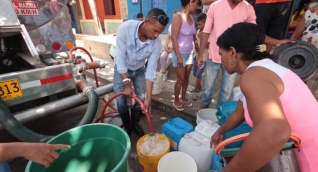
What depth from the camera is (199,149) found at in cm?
177

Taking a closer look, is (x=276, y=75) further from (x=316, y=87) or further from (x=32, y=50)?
(x=316, y=87)

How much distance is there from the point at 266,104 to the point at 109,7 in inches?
459

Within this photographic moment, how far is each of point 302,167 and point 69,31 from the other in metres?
3.28

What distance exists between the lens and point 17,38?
2912mm

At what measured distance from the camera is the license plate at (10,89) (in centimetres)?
188

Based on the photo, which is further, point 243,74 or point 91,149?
point 91,149

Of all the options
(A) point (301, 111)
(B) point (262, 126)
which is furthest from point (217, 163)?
(B) point (262, 126)

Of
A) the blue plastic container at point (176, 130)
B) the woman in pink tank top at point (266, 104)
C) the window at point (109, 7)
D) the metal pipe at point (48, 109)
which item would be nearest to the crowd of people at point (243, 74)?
the woman in pink tank top at point (266, 104)

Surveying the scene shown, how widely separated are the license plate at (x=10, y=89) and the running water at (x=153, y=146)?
1.51 metres

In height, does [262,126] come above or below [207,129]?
above

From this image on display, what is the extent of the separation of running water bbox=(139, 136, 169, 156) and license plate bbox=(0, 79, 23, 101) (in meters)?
1.51

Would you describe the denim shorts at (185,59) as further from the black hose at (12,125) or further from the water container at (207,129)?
the black hose at (12,125)

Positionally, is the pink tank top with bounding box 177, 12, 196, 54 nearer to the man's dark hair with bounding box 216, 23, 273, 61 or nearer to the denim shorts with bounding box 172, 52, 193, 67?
the denim shorts with bounding box 172, 52, 193, 67

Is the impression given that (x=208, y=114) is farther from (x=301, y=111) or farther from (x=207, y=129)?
(x=301, y=111)
